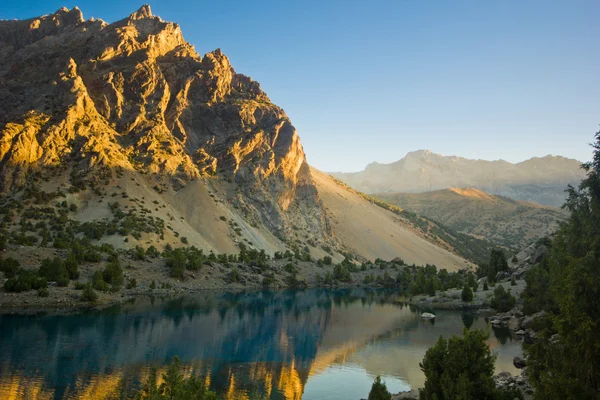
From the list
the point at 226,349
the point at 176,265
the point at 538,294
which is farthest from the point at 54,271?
the point at 538,294

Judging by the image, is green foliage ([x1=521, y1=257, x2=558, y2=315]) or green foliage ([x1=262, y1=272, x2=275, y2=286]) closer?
green foliage ([x1=521, y1=257, x2=558, y2=315])

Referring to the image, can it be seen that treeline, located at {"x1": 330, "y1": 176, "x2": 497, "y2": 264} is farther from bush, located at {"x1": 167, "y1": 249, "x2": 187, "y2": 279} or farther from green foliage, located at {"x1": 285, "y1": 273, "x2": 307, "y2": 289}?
bush, located at {"x1": 167, "y1": 249, "x2": 187, "y2": 279}

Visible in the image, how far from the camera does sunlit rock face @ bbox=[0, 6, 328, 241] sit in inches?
3925

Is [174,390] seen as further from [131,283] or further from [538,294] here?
[131,283]

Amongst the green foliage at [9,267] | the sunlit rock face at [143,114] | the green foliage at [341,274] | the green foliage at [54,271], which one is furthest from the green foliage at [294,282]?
the green foliage at [9,267]

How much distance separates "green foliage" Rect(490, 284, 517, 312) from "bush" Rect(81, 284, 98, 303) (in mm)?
50905

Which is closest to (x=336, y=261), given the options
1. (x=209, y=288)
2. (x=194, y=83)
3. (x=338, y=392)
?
(x=209, y=288)

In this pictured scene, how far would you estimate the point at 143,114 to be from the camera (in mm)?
119375

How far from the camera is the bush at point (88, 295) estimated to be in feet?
180

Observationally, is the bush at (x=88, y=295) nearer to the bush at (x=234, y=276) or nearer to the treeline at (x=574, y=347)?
the bush at (x=234, y=276)

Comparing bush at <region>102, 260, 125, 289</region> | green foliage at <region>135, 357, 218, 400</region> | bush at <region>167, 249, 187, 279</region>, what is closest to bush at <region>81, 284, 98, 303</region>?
bush at <region>102, 260, 125, 289</region>

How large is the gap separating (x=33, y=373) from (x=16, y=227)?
191ft

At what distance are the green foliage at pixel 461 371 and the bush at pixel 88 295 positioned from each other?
4680cm

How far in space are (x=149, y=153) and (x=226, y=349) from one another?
8166 cm
